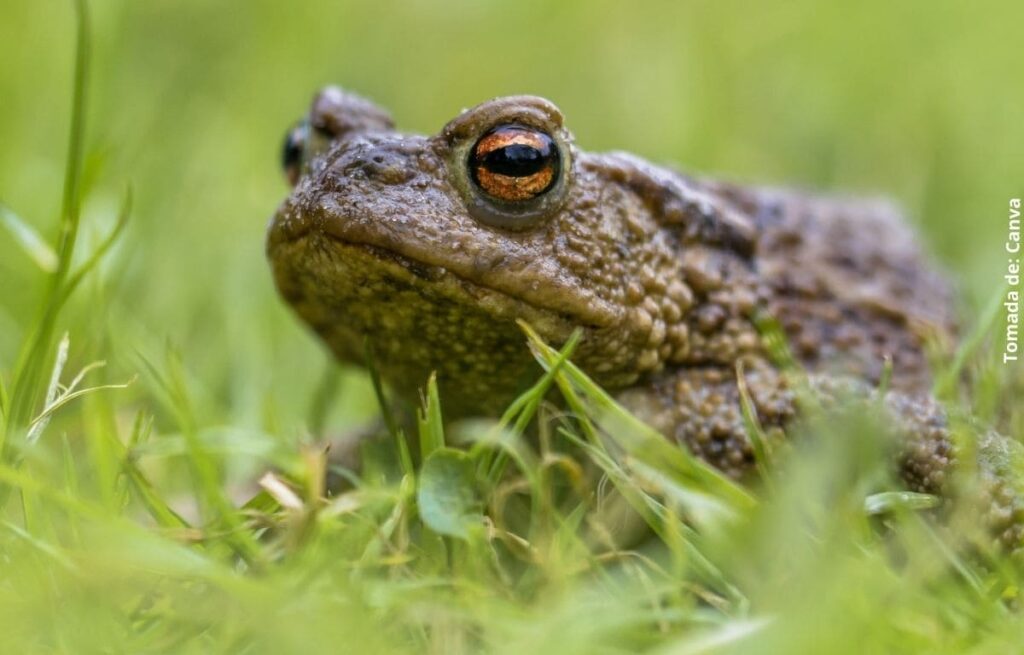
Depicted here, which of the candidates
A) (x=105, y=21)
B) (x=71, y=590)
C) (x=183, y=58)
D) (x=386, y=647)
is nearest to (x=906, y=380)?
(x=386, y=647)

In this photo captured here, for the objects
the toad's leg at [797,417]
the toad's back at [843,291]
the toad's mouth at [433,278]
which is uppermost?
the toad's back at [843,291]

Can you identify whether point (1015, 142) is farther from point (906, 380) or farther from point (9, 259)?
point (9, 259)

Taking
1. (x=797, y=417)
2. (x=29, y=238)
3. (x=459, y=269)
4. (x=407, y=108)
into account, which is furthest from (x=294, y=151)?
(x=407, y=108)

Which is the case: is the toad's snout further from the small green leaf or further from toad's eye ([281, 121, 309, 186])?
the small green leaf

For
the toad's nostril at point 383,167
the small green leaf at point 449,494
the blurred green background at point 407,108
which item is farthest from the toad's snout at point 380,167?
the blurred green background at point 407,108

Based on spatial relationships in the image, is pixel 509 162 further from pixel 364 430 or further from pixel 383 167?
pixel 364 430

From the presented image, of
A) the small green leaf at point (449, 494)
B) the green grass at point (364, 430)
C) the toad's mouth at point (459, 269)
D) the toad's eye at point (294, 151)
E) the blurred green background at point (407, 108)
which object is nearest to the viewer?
the green grass at point (364, 430)

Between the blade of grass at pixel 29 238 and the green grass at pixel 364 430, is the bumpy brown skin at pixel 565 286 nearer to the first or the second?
the green grass at pixel 364 430

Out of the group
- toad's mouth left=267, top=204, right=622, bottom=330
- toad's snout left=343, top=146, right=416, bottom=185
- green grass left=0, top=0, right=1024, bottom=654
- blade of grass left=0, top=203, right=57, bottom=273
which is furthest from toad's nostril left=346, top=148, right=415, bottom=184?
blade of grass left=0, top=203, right=57, bottom=273
